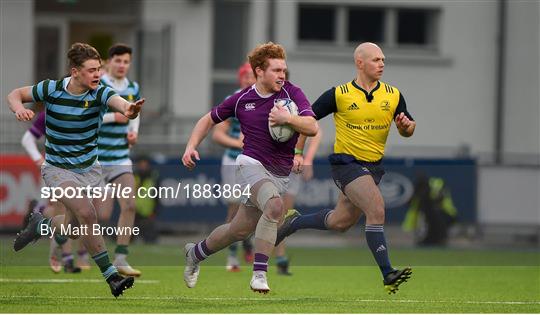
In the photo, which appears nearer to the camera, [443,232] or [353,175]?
[353,175]

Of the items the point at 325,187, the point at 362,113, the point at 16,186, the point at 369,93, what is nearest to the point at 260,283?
the point at 362,113

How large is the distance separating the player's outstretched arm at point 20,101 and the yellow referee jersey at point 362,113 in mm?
2473

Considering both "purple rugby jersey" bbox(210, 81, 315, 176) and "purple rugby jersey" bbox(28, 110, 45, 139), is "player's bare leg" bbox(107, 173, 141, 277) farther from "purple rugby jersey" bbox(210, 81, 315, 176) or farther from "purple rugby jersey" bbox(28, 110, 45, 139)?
"purple rugby jersey" bbox(210, 81, 315, 176)

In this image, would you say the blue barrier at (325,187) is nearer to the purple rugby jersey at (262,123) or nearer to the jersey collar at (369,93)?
the jersey collar at (369,93)

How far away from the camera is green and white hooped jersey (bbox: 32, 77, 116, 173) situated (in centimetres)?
1174

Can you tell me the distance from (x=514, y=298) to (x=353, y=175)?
1.94 meters

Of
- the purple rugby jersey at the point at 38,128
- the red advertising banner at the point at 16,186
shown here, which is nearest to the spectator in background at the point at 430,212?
the red advertising banner at the point at 16,186

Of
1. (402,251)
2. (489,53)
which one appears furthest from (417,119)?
(402,251)

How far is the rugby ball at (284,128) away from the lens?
11.6 meters

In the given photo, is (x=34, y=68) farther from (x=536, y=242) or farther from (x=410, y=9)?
(x=536, y=242)

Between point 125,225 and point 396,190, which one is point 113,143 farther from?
point 396,190

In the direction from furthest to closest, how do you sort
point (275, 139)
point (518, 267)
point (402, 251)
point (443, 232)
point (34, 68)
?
point (34, 68) < point (443, 232) < point (402, 251) < point (518, 267) < point (275, 139)

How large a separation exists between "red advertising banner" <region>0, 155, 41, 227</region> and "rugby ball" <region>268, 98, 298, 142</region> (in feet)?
37.8

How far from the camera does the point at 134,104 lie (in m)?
11.1
